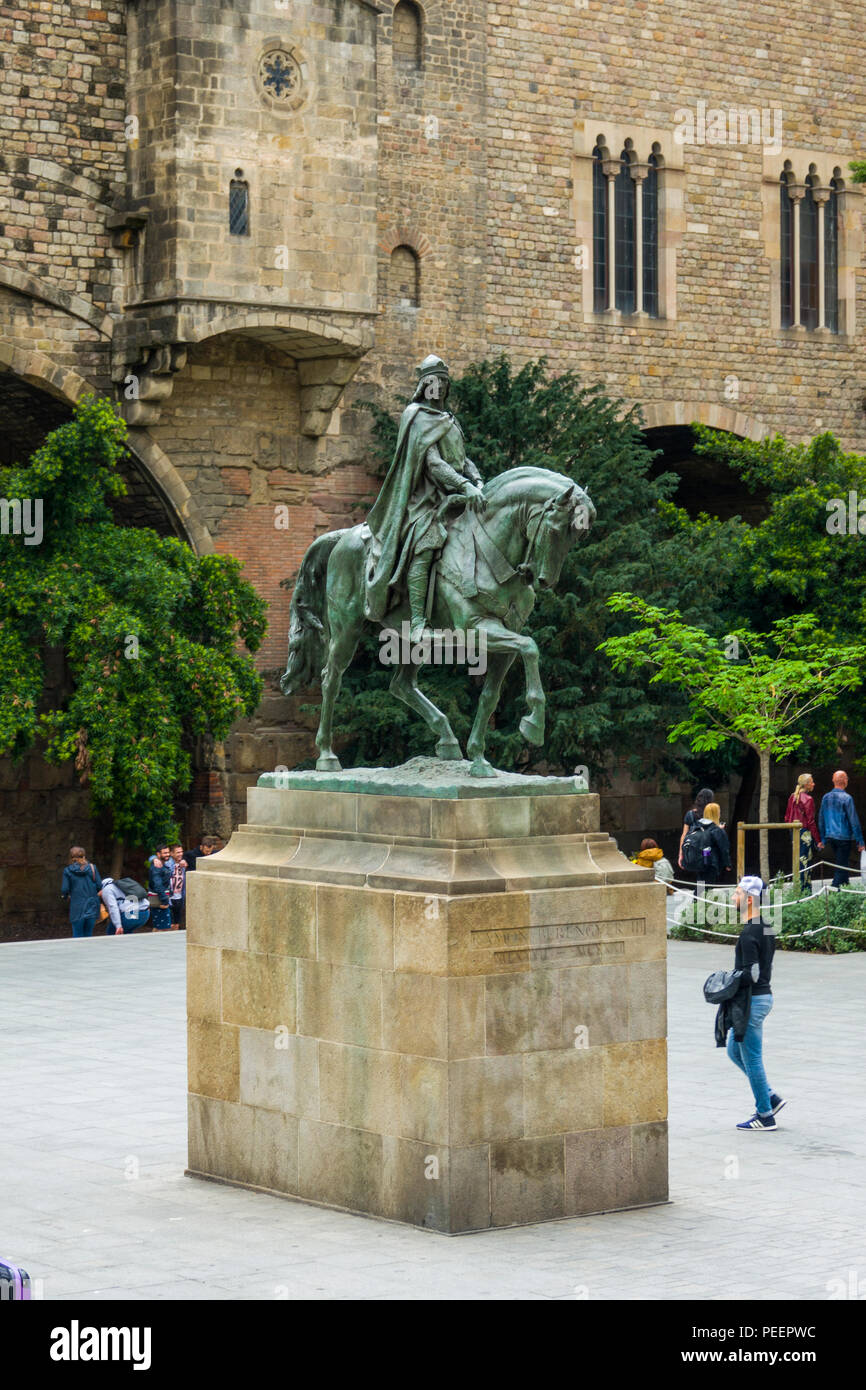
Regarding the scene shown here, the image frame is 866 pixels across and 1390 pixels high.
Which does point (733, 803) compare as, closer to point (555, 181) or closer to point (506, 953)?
point (555, 181)

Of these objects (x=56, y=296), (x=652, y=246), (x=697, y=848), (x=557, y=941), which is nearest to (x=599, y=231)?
(x=652, y=246)

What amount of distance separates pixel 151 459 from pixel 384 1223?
19.2 metres

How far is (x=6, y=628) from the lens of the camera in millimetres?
26688

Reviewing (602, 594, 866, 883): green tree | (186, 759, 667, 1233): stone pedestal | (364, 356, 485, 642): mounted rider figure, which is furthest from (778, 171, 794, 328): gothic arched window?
(186, 759, 667, 1233): stone pedestal

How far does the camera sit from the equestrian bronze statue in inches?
485

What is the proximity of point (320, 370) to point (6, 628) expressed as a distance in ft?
20.3

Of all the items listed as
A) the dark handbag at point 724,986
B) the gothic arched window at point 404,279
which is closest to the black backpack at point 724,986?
the dark handbag at point 724,986

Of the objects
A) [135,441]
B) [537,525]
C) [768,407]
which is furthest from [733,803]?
[537,525]

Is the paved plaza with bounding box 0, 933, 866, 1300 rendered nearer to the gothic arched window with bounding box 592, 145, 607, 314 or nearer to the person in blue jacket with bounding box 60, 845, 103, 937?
the person in blue jacket with bounding box 60, 845, 103, 937

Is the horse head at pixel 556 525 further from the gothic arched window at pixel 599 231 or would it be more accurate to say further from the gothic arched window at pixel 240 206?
the gothic arched window at pixel 599 231

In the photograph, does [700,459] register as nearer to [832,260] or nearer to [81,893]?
[832,260]

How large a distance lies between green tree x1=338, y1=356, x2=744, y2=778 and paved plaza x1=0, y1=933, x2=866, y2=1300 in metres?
11.2

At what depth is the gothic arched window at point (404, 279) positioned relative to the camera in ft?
104

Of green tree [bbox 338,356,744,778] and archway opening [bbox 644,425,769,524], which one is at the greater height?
archway opening [bbox 644,425,769,524]
